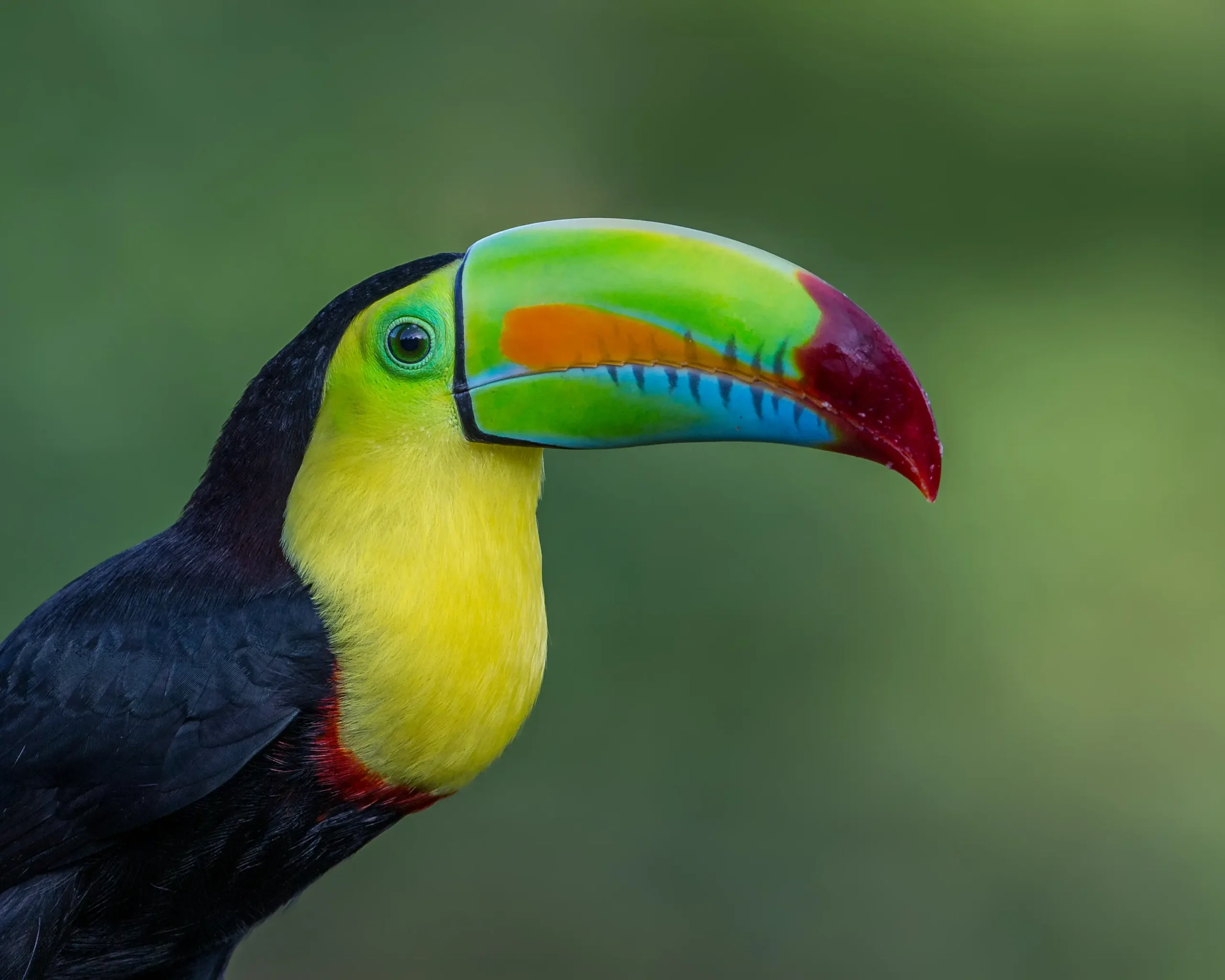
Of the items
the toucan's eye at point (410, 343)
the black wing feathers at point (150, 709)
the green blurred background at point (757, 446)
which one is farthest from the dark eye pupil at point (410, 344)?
the green blurred background at point (757, 446)

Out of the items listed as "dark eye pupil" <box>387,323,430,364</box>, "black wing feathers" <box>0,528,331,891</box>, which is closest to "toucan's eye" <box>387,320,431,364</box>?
"dark eye pupil" <box>387,323,430,364</box>

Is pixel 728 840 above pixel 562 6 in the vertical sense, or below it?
below

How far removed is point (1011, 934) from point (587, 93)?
2788 mm

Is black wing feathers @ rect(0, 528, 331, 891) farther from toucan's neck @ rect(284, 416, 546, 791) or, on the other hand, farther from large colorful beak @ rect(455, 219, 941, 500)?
large colorful beak @ rect(455, 219, 941, 500)

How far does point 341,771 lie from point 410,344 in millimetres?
465

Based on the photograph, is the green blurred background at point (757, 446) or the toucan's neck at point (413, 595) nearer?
the toucan's neck at point (413, 595)

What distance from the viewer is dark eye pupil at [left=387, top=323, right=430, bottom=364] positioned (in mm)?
1522

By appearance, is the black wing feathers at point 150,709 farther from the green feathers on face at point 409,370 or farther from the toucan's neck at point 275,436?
the green feathers on face at point 409,370

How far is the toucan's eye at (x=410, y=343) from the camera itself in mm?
1523

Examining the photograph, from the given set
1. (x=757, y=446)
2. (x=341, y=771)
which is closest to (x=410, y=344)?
(x=341, y=771)

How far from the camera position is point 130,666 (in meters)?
1.56

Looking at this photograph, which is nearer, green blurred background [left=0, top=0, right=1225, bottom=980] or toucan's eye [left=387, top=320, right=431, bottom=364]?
toucan's eye [left=387, top=320, right=431, bottom=364]

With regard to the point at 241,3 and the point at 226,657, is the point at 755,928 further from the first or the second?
the point at 241,3

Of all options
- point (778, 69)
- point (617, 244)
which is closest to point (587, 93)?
point (778, 69)
